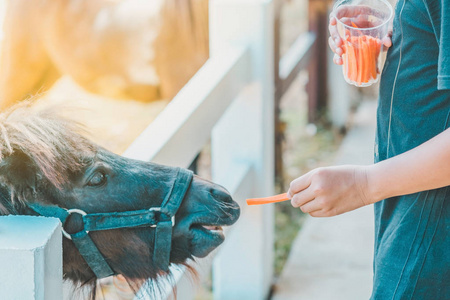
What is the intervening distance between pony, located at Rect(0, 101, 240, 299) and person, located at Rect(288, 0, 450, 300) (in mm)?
264

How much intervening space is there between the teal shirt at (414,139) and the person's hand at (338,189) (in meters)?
0.14

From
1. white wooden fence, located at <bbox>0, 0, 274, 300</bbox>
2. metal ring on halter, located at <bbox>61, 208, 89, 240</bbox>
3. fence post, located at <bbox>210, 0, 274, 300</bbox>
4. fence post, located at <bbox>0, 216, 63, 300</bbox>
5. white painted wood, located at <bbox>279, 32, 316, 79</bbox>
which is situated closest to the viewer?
fence post, located at <bbox>0, 216, 63, 300</bbox>

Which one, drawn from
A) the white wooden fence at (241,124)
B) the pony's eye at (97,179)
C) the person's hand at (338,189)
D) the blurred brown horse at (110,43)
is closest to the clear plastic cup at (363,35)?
the person's hand at (338,189)

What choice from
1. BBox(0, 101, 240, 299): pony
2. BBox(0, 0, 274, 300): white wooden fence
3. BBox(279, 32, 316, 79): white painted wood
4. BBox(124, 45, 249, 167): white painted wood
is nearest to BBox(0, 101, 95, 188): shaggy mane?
BBox(0, 101, 240, 299): pony

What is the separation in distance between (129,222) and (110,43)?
11.6 feet

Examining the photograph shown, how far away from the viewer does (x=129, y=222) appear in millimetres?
1527

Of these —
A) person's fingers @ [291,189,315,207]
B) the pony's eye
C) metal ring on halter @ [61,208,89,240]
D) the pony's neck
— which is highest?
the pony's neck

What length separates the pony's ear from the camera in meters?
1.40

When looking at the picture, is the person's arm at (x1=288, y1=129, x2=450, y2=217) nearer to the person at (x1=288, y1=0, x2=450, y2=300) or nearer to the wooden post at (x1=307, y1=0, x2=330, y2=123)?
the person at (x1=288, y1=0, x2=450, y2=300)

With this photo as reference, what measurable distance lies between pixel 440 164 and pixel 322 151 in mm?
4365

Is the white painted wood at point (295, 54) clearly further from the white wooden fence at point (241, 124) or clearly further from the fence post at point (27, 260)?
the fence post at point (27, 260)

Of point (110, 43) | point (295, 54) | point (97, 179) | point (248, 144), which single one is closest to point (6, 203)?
point (97, 179)

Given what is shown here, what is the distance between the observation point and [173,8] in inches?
178

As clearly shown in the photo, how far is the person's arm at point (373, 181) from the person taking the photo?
129 cm
